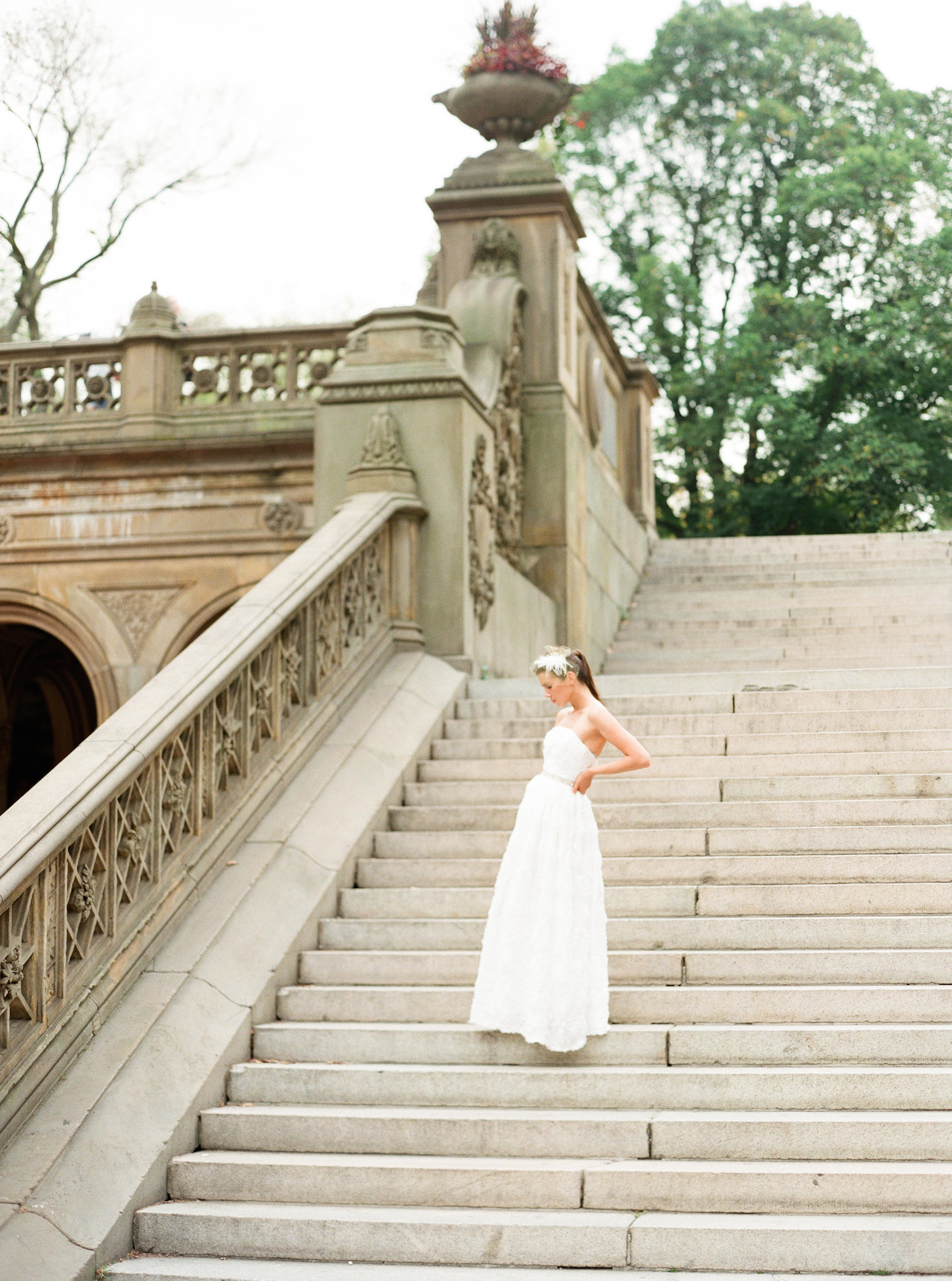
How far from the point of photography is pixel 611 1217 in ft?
16.8

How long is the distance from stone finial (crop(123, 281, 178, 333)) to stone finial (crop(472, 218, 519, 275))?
9.25 ft

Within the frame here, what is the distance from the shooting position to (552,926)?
593cm

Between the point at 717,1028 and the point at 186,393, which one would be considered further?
the point at 186,393

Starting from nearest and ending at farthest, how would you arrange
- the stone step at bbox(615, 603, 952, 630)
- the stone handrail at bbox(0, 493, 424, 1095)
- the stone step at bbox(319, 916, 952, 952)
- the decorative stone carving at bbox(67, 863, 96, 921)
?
the stone handrail at bbox(0, 493, 424, 1095), the decorative stone carving at bbox(67, 863, 96, 921), the stone step at bbox(319, 916, 952, 952), the stone step at bbox(615, 603, 952, 630)

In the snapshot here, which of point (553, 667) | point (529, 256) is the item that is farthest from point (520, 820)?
point (529, 256)

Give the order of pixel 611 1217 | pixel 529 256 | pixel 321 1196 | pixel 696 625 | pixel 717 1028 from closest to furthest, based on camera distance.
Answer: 1. pixel 611 1217
2. pixel 321 1196
3. pixel 717 1028
4. pixel 529 256
5. pixel 696 625

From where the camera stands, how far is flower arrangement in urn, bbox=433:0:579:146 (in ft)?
41.6

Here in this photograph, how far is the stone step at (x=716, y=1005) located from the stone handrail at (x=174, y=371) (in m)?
7.90

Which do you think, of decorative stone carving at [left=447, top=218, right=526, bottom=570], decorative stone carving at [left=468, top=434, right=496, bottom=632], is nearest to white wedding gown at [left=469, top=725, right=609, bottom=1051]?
decorative stone carving at [left=468, top=434, right=496, bottom=632]

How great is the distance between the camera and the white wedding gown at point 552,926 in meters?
5.91

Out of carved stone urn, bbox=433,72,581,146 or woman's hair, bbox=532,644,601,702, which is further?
carved stone urn, bbox=433,72,581,146

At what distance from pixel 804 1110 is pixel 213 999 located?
7.22 ft

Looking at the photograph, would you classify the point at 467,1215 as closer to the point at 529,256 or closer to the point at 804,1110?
the point at 804,1110

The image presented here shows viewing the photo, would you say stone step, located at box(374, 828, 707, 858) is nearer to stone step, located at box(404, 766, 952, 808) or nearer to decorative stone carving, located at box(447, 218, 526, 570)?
stone step, located at box(404, 766, 952, 808)
